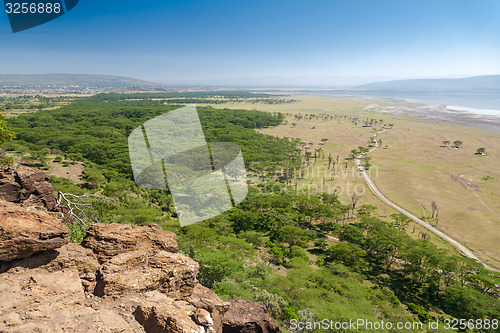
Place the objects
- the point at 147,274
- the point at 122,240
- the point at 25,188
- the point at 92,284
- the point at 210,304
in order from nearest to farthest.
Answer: the point at 92,284
the point at 147,274
the point at 210,304
the point at 122,240
the point at 25,188

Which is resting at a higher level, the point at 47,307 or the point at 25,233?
the point at 25,233

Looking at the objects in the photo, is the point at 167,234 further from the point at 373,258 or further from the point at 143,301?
the point at 373,258

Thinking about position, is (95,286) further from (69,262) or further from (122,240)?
(122,240)

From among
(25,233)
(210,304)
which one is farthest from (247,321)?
(25,233)

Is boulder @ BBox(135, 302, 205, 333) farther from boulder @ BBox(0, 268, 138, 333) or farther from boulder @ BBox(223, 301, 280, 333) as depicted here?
boulder @ BBox(223, 301, 280, 333)

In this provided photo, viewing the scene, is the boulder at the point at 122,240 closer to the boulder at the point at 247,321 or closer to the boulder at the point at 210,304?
the boulder at the point at 210,304

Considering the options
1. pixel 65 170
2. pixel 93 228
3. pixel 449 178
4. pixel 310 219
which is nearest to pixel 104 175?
pixel 65 170

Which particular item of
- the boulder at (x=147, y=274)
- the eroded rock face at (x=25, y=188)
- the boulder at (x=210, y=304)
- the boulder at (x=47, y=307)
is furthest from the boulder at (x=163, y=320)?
the eroded rock face at (x=25, y=188)
